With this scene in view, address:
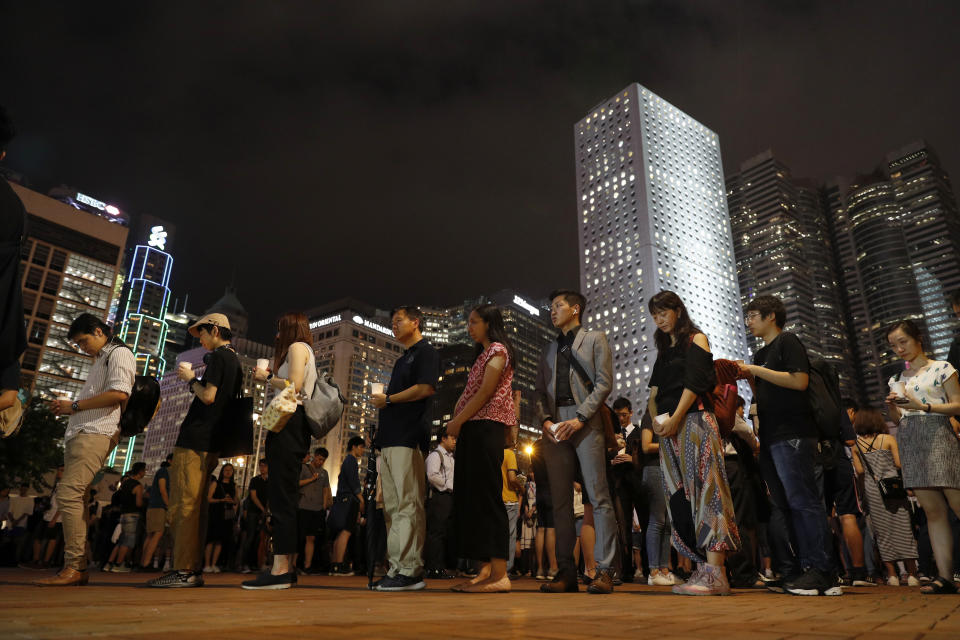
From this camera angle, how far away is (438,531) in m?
7.65

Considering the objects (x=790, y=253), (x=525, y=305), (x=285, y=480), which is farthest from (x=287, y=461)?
(x=790, y=253)

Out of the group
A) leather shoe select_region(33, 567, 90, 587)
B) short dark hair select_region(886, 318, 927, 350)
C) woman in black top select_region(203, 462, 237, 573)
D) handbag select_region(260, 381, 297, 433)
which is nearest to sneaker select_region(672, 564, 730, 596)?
short dark hair select_region(886, 318, 927, 350)

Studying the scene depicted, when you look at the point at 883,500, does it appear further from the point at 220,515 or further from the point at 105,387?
the point at 220,515

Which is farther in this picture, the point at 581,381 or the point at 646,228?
the point at 646,228

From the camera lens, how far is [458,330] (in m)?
138

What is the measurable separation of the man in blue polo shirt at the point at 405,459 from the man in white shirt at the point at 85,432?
73.2 inches

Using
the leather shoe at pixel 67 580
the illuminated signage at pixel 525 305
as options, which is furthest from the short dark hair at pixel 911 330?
the illuminated signage at pixel 525 305

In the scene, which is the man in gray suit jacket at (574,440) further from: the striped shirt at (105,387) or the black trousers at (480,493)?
the striped shirt at (105,387)

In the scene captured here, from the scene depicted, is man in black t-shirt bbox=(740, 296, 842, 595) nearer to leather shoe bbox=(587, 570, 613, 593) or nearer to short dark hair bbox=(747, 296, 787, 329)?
short dark hair bbox=(747, 296, 787, 329)

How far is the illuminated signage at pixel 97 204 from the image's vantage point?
93.2 meters

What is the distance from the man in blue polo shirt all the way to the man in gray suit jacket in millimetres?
878

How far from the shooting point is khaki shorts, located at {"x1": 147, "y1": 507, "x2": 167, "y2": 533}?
272 inches

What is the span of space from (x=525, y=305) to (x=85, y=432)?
118124 millimetres

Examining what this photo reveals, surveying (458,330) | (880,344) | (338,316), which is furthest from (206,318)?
(458,330)
